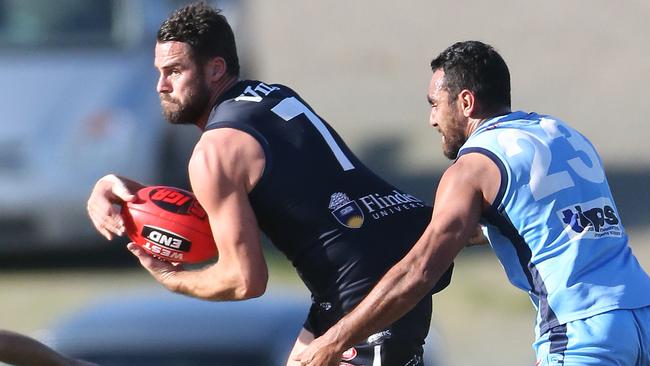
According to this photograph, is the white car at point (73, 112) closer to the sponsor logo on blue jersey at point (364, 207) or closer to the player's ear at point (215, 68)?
the player's ear at point (215, 68)

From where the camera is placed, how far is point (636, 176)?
20.8 m

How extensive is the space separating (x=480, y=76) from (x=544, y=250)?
0.72 metres

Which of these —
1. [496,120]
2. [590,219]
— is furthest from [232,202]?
[590,219]

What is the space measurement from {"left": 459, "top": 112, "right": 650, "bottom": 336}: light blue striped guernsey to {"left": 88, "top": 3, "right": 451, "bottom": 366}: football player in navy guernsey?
1.06 ft

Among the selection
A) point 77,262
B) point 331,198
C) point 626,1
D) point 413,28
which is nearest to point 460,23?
point 413,28

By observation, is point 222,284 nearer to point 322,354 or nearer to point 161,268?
point 161,268

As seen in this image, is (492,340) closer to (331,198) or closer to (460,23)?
(331,198)

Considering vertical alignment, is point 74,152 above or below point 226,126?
below

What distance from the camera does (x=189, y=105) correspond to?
593 centimetres

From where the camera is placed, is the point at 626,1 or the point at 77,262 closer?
the point at 77,262

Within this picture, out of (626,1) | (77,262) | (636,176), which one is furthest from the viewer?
(626,1)

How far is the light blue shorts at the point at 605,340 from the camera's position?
17.3 feet

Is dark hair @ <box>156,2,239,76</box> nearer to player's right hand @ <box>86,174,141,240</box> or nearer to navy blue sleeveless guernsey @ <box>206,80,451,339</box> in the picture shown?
navy blue sleeveless guernsey @ <box>206,80,451,339</box>

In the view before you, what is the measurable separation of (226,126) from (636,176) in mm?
15873
